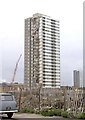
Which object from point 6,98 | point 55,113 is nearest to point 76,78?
point 55,113

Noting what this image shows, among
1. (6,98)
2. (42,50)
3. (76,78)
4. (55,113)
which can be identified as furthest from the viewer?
Answer: (55,113)

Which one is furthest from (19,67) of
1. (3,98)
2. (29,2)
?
(29,2)

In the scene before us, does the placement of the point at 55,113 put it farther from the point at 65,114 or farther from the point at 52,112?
the point at 65,114

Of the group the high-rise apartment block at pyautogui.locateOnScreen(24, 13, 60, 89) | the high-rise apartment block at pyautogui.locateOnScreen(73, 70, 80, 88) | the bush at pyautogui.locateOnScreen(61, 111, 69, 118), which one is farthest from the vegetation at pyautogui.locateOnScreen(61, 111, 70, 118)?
the high-rise apartment block at pyautogui.locateOnScreen(73, 70, 80, 88)

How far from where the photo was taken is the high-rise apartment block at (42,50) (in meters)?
5.08

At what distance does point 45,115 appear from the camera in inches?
222

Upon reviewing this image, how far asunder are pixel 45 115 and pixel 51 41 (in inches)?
51.2

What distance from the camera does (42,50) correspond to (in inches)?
214

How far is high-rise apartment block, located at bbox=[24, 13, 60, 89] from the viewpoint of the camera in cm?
508

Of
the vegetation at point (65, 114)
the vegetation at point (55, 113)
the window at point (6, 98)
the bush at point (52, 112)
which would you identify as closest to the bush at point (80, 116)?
the vegetation at point (55, 113)

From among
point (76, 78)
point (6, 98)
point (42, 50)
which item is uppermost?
point (42, 50)

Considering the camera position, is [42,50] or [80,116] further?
[42,50]

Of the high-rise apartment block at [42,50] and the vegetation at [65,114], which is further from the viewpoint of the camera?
the vegetation at [65,114]

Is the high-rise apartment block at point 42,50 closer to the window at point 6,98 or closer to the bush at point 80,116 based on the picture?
the window at point 6,98
